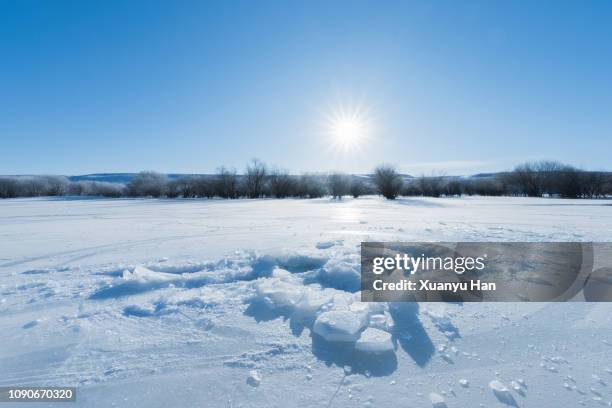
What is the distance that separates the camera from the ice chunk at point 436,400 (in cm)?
203

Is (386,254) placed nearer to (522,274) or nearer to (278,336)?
(522,274)

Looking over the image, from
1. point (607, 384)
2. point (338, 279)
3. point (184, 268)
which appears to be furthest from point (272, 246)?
point (607, 384)

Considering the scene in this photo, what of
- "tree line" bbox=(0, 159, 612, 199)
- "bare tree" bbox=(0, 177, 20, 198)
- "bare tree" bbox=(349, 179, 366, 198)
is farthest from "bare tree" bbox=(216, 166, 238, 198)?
"bare tree" bbox=(0, 177, 20, 198)

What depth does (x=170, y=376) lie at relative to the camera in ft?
7.59

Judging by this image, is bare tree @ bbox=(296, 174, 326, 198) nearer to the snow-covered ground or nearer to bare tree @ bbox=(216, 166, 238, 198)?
bare tree @ bbox=(216, 166, 238, 198)

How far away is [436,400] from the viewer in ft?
6.78

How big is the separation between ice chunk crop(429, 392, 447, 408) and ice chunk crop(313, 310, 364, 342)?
31.7 inches

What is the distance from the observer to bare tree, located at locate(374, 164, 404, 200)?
1695 inches

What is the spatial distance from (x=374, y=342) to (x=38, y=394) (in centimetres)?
281

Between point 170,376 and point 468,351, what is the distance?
271 centimetres

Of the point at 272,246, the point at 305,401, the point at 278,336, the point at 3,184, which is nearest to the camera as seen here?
the point at 305,401

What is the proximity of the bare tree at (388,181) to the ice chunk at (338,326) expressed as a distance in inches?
1659

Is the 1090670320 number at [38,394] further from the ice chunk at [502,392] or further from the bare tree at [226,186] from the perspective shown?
the bare tree at [226,186]

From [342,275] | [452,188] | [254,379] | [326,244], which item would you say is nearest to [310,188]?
[452,188]
